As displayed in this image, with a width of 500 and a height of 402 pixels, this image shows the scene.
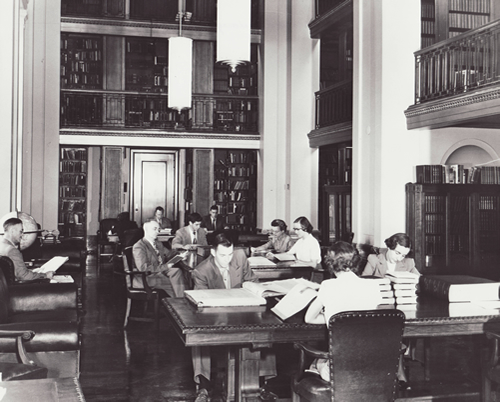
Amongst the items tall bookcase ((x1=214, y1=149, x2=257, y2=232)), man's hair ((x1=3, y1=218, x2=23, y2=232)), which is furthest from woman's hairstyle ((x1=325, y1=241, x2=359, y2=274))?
tall bookcase ((x1=214, y1=149, x2=257, y2=232))

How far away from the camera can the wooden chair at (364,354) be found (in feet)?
9.25

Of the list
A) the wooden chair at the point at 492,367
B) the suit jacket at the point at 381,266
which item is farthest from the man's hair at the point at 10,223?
the wooden chair at the point at 492,367

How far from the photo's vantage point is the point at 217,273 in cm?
457

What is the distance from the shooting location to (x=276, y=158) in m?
13.2

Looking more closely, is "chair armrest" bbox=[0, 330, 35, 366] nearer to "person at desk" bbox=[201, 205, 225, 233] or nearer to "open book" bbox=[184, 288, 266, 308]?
"open book" bbox=[184, 288, 266, 308]

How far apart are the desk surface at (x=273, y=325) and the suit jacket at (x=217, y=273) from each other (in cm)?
79

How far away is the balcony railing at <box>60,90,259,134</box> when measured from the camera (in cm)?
1307

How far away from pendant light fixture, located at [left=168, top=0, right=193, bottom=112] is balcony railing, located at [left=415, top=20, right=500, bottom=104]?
3446mm

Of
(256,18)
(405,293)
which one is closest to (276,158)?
(256,18)

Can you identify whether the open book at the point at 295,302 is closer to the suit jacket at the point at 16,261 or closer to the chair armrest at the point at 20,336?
the chair armrest at the point at 20,336

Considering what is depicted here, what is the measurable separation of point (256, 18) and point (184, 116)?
115 inches

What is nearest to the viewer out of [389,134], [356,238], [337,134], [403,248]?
[403,248]

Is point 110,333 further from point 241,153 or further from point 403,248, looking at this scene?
point 241,153

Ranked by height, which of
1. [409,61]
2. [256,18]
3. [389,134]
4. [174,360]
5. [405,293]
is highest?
[256,18]
